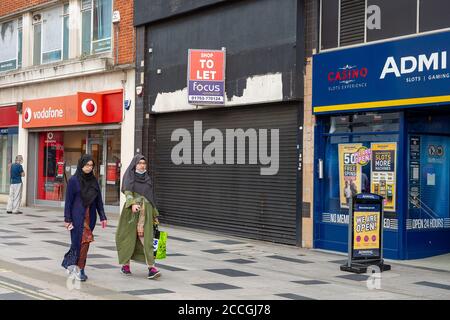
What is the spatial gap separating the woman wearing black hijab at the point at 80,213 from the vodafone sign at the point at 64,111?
10654mm

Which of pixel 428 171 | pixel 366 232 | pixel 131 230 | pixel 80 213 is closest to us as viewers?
pixel 80 213

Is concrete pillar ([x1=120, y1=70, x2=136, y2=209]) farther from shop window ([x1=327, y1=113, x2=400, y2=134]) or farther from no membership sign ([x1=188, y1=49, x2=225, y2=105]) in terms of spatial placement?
shop window ([x1=327, y1=113, x2=400, y2=134])

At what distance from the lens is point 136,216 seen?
9500 mm

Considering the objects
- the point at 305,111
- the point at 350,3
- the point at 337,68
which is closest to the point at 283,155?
the point at 305,111

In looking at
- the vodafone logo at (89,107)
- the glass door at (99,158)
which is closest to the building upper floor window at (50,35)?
the vodafone logo at (89,107)

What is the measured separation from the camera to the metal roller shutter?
14.0 meters

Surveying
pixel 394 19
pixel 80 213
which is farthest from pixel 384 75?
pixel 80 213

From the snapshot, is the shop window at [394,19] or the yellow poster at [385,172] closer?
the shop window at [394,19]

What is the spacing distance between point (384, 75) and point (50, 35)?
14164 mm

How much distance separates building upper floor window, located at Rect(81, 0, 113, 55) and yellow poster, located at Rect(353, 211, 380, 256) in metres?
11.6

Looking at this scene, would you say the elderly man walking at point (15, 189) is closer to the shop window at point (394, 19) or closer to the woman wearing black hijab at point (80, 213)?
the woman wearing black hijab at point (80, 213)

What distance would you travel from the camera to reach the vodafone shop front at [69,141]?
64.3ft

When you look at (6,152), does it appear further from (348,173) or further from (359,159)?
(359,159)

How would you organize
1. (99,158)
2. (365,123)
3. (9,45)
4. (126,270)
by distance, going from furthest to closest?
1. (9,45)
2. (99,158)
3. (365,123)
4. (126,270)
